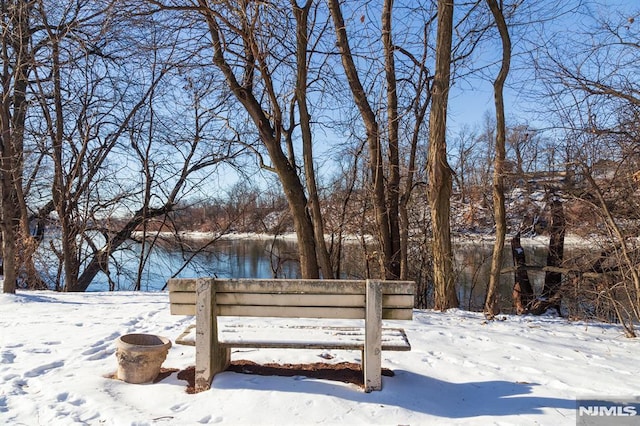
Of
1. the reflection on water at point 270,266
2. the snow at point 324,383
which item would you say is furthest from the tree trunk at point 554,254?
the snow at point 324,383

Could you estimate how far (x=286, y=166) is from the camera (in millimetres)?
8148

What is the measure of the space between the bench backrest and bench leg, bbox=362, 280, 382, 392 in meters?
0.05

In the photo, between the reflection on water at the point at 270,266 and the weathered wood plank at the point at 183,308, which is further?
the reflection on water at the point at 270,266

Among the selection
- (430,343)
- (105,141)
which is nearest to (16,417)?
(430,343)

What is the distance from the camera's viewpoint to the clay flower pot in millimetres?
3287

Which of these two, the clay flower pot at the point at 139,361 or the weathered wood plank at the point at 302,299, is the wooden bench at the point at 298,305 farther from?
the clay flower pot at the point at 139,361

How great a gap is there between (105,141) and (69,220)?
270 centimetres

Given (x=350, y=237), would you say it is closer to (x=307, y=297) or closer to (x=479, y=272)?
(x=479, y=272)

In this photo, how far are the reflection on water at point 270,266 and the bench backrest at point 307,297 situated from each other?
9.59 metres

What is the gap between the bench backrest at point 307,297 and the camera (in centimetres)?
314

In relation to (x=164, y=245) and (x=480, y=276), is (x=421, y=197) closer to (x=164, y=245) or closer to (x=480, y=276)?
(x=480, y=276)

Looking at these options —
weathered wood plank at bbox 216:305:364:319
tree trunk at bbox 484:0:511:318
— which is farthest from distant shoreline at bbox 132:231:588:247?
weathered wood plank at bbox 216:305:364:319

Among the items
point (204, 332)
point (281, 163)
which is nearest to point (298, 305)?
point (204, 332)

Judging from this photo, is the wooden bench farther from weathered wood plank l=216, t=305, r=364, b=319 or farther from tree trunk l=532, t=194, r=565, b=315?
tree trunk l=532, t=194, r=565, b=315
